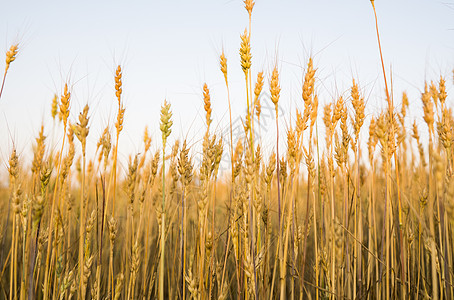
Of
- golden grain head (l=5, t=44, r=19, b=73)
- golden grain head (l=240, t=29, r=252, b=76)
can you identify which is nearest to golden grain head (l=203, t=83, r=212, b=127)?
golden grain head (l=240, t=29, r=252, b=76)

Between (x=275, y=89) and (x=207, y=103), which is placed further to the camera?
(x=207, y=103)

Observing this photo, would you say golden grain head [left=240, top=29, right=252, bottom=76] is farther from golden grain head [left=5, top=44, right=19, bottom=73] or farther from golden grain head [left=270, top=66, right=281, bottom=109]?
golden grain head [left=5, top=44, right=19, bottom=73]

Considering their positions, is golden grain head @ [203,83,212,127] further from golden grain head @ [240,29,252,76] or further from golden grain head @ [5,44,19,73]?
golden grain head @ [5,44,19,73]

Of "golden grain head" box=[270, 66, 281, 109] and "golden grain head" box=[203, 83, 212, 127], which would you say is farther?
"golden grain head" box=[203, 83, 212, 127]

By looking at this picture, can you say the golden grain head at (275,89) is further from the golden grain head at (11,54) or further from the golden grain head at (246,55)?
the golden grain head at (11,54)

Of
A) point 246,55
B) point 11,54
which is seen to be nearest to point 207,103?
point 246,55

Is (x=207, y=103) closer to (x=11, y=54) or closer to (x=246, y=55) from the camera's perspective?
(x=246, y=55)

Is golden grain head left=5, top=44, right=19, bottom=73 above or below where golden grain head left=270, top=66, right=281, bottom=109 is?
above

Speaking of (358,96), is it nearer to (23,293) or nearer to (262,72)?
(262,72)

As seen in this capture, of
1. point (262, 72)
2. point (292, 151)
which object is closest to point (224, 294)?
point (292, 151)

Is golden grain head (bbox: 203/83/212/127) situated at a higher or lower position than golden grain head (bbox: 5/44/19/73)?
lower

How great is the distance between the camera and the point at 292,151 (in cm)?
155

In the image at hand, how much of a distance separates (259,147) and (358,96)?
68 centimetres

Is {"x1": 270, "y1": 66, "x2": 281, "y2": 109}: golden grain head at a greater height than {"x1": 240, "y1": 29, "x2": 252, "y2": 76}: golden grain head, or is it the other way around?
{"x1": 240, "y1": 29, "x2": 252, "y2": 76}: golden grain head
